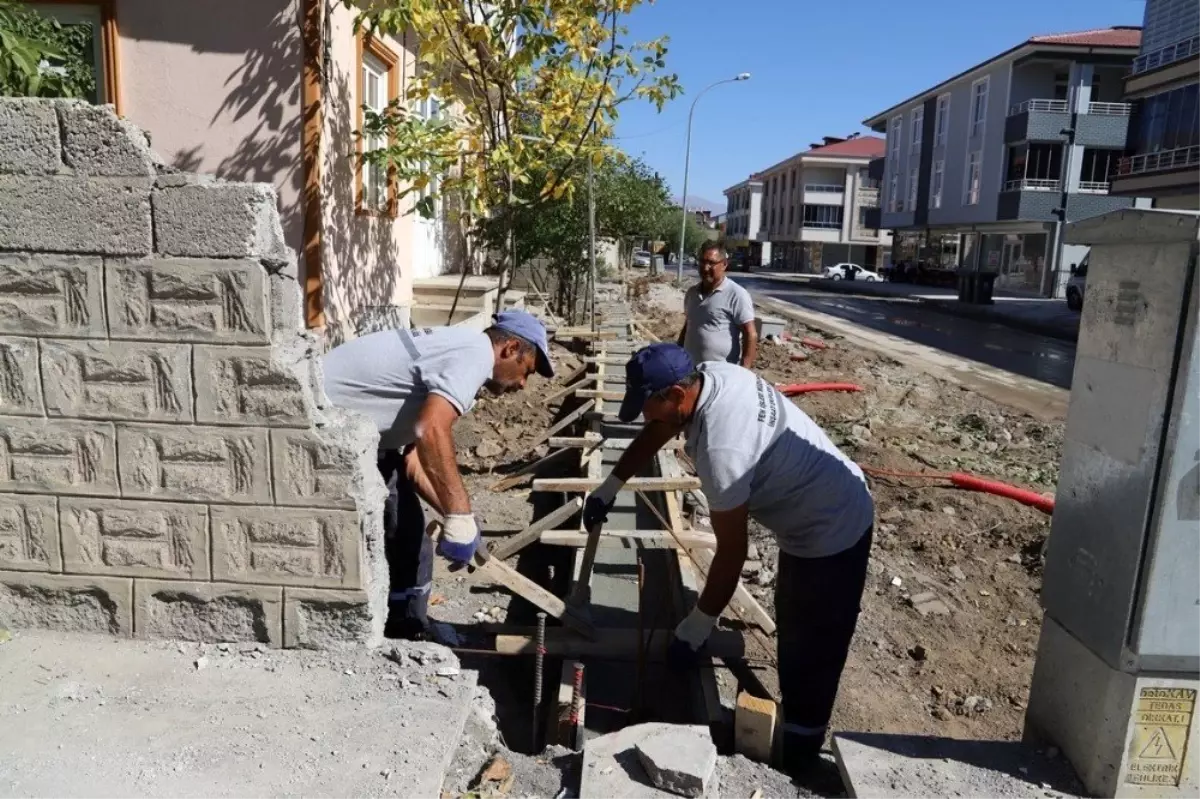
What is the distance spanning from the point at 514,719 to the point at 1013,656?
2.74 metres

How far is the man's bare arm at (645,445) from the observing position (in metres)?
3.54

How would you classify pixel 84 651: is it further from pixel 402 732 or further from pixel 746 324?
pixel 746 324

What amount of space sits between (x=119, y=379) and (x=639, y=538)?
2714 mm

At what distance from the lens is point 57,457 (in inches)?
117

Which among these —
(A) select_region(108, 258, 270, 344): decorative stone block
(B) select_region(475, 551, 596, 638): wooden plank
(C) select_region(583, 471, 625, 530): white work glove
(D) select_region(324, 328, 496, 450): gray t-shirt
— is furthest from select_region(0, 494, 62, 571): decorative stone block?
(C) select_region(583, 471, 625, 530): white work glove

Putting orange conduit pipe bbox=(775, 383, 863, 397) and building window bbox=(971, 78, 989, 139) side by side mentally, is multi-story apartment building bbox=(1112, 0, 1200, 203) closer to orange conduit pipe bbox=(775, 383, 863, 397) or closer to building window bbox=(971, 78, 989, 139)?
building window bbox=(971, 78, 989, 139)

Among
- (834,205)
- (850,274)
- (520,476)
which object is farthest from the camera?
(834,205)

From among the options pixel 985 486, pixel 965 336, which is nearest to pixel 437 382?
pixel 985 486

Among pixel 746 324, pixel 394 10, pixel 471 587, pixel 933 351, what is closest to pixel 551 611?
pixel 471 587

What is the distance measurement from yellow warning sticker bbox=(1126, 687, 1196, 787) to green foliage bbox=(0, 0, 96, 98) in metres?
4.34

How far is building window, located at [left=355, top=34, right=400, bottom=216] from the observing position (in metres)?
7.91

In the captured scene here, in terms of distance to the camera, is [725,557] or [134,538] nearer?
[134,538]

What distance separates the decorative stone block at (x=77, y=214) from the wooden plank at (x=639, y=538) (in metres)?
2.75

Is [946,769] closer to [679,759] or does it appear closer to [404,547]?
[679,759]
